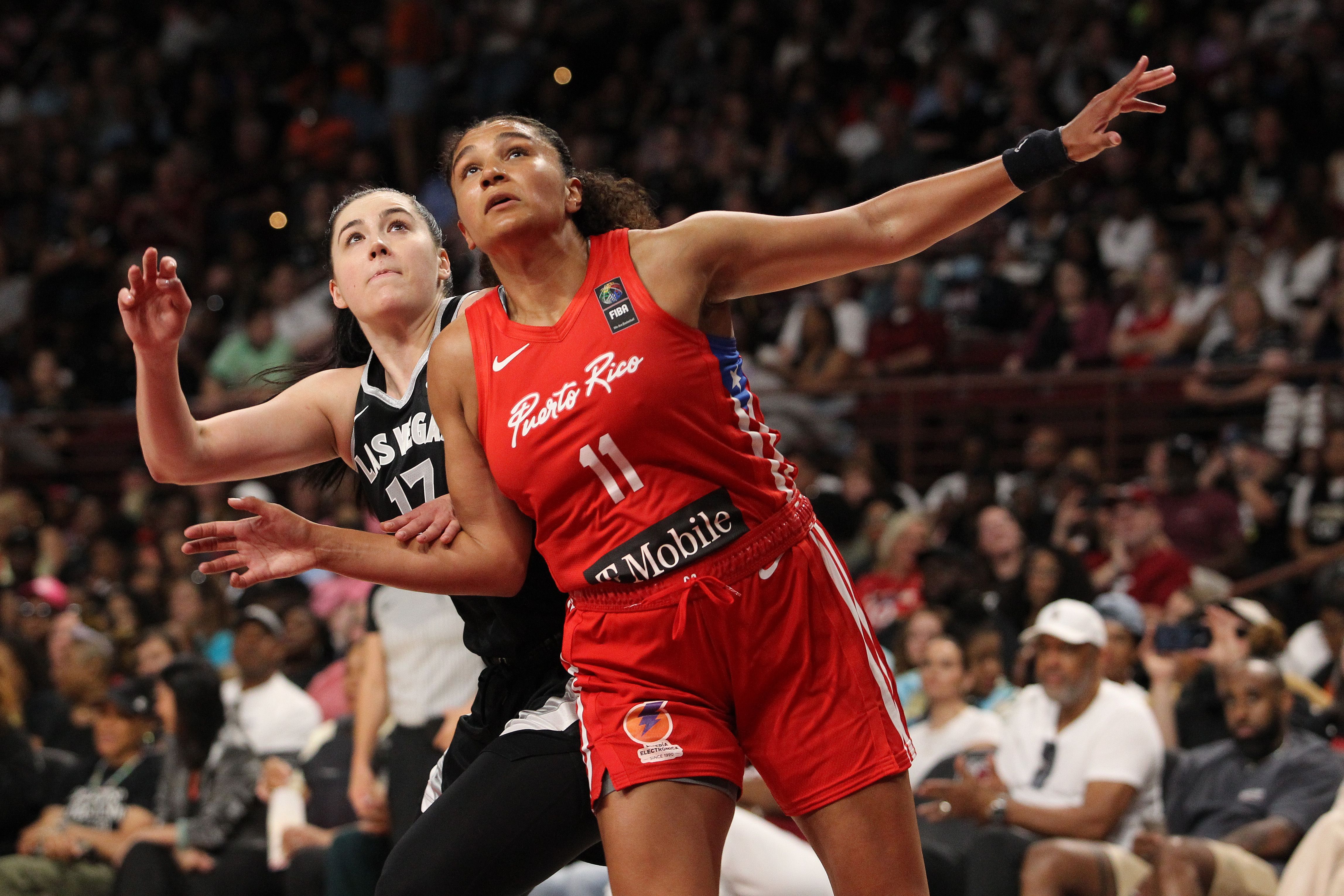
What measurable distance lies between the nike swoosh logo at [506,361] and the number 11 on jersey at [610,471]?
0.83 ft

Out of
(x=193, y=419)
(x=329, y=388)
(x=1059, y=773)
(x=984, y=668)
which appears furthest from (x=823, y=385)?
(x=193, y=419)

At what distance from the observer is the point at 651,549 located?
9.82 ft

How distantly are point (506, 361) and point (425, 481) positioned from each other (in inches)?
21.1

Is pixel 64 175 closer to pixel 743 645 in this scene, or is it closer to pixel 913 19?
pixel 913 19

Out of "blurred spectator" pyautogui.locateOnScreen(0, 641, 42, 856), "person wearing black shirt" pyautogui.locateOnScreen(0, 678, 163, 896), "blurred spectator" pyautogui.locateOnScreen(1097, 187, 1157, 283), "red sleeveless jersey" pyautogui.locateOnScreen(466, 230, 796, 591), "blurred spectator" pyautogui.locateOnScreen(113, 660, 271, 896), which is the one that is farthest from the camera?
"blurred spectator" pyautogui.locateOnScreen(1097, 187, 1157, 283)

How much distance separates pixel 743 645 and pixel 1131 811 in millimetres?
3112

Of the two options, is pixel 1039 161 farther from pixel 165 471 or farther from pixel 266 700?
→ pixel 266 700

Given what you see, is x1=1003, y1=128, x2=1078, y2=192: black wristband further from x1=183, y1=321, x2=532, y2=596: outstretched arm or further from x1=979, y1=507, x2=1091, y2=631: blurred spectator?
x1=979, y1=507, x2=1091, y2=631: blurred spectator

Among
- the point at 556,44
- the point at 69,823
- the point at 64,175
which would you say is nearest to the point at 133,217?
the point at 64,175

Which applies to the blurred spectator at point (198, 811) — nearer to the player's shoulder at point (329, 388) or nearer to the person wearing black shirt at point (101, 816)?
the person wearing black shirt at point (101, 816)

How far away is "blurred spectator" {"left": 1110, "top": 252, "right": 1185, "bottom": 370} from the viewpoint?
9.38 meters

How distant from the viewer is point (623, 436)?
2953 mm

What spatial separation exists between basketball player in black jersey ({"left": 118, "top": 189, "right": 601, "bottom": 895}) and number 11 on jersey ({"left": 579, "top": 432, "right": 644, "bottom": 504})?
39 centimetres

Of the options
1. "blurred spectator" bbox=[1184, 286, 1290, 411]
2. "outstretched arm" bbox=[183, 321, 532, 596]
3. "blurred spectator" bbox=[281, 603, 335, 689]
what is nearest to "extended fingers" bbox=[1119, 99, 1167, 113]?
"outstretched arm" bbox=[183, 321, 532, 596]
